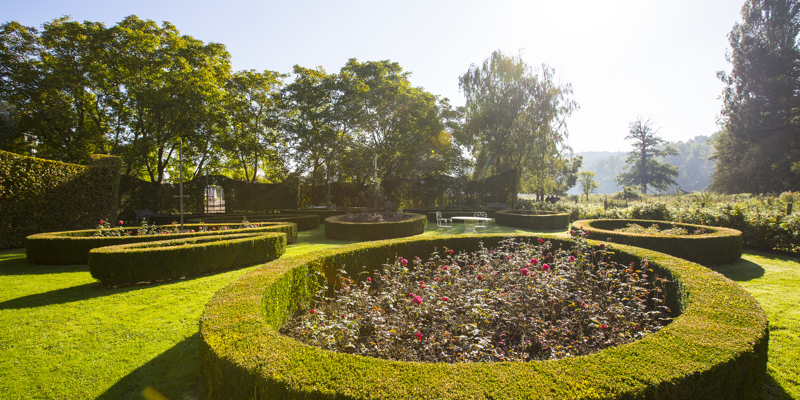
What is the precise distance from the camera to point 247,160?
2234 centimetres

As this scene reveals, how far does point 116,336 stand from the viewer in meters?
3.43

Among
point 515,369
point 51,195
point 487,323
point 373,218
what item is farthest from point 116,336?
point 51,195

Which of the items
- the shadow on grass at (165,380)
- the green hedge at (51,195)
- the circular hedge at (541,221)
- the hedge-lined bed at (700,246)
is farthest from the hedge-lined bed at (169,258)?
the circular hedge at (541,221)

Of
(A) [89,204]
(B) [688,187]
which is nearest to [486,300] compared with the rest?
(A) [89,204]

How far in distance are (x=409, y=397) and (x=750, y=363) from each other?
2166 mm

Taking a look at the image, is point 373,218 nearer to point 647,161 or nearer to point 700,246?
point 700,246

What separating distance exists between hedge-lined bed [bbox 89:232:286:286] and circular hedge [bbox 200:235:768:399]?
3823mm

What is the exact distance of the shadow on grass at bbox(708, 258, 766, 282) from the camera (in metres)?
5.79

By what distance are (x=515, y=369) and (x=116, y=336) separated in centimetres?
423

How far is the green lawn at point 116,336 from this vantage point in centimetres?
259

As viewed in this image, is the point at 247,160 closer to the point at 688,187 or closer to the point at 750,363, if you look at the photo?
the point at 750,363

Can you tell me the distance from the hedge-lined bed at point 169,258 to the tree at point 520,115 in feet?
60.1

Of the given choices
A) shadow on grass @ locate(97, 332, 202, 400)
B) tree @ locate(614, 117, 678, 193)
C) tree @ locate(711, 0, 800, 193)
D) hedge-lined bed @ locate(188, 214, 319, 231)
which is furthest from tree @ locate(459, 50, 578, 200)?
tree @ locate(614, 117, 678, 193)

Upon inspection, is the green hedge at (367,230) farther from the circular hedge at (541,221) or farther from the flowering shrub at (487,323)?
the flowering shrub at (487,323)
